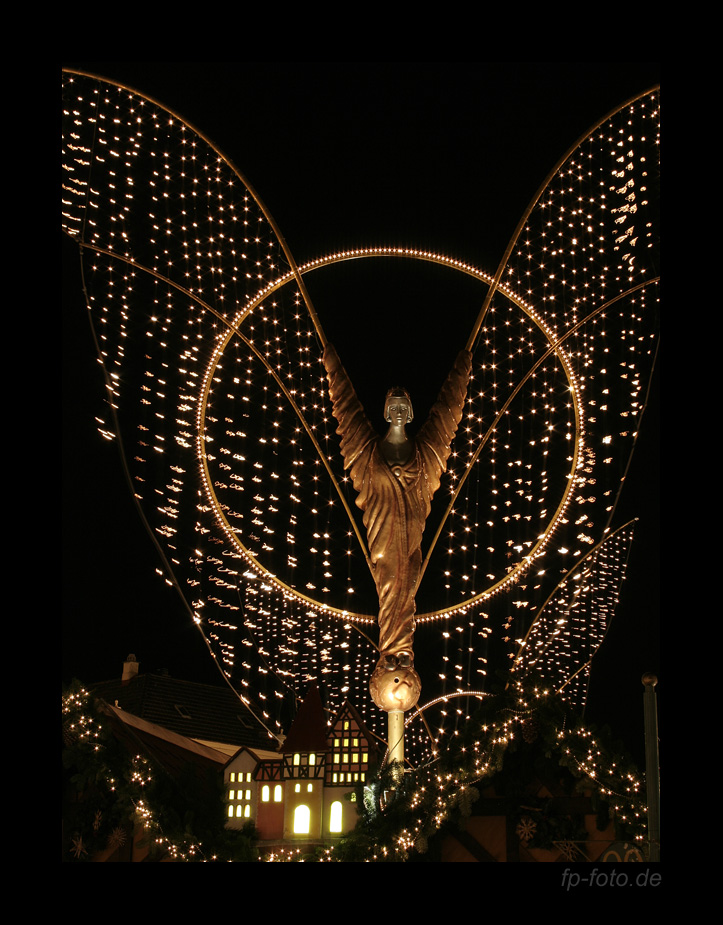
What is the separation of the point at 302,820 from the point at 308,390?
11.4 ft

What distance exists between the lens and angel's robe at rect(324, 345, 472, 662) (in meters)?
7.14

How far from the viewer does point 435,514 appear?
9.41 metres

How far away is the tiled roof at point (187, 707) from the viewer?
29.7ft

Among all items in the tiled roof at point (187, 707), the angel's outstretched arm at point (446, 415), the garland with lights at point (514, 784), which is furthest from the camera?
the tiled roof at point (187, 707)

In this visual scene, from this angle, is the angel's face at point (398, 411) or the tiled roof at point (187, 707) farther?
the tiled roof at point (187, 707)

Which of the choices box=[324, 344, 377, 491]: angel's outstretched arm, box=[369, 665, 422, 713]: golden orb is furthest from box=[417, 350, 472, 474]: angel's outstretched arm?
box=[369, 665, 422, 713]: golden orb

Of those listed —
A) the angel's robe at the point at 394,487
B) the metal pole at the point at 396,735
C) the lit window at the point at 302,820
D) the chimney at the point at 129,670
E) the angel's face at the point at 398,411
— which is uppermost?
the angel's face at the point at 398,411

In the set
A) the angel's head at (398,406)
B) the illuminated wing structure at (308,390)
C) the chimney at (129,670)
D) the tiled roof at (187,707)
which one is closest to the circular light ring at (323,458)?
the illuminated wing structure at (308,390)

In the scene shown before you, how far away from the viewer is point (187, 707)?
9.42 meters

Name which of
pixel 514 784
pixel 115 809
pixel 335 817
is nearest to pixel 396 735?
pixel 335 817

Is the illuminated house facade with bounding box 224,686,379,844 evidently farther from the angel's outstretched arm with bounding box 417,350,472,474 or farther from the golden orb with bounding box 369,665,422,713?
the angel's outstretched arm with bounding box 417,350,472,474

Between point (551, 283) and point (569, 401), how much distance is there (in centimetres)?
101

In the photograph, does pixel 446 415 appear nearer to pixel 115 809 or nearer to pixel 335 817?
pixel 335 817

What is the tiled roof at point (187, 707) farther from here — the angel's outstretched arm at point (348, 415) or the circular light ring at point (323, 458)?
the angel's outstretched arm at point (348, 415)
